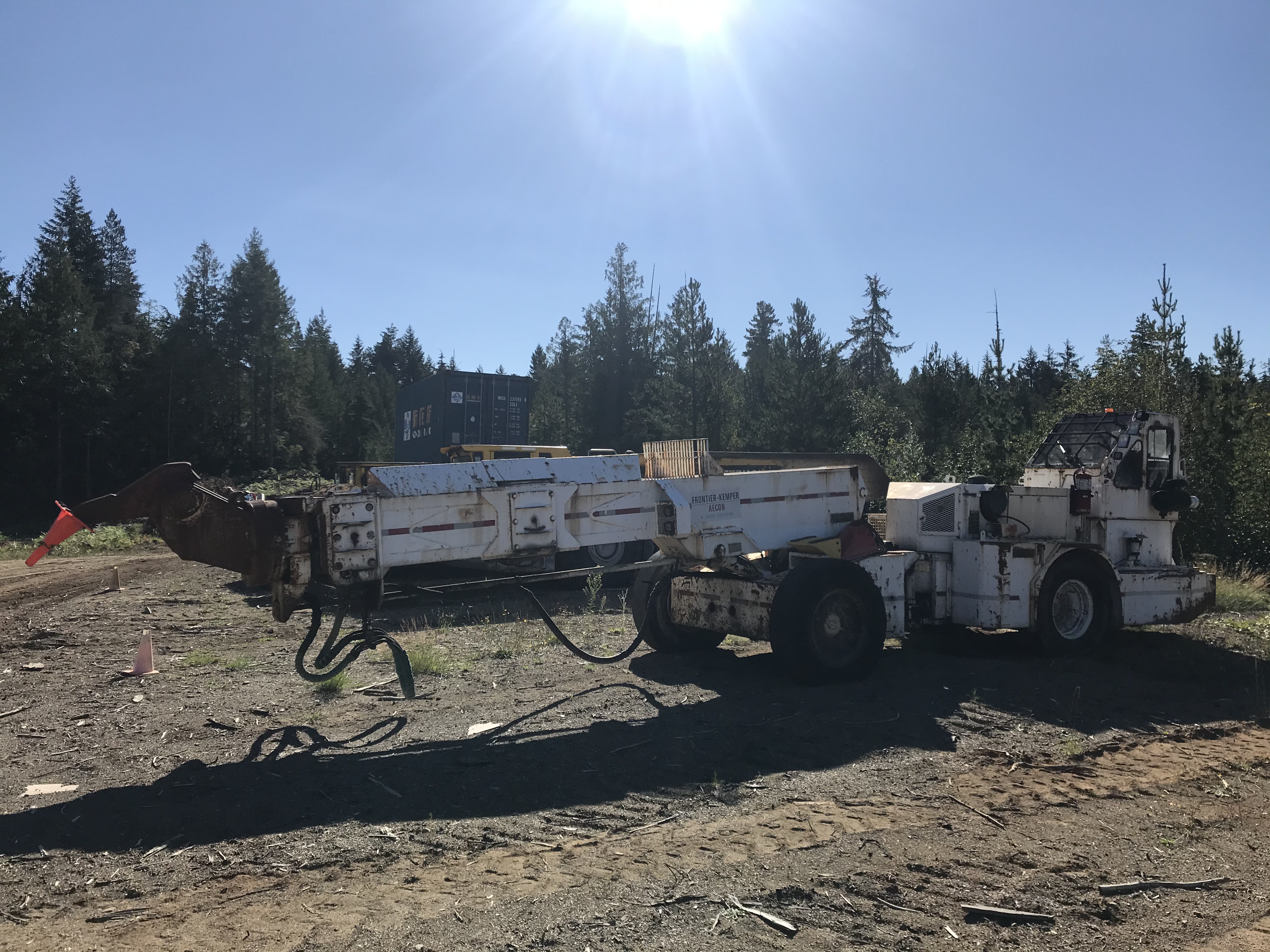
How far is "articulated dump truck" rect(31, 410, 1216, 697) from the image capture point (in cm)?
652

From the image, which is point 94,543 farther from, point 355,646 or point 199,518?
point 199,518

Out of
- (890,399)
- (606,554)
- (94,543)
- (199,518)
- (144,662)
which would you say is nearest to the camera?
(199,518)

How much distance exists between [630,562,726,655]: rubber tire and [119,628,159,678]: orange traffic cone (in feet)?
16.1

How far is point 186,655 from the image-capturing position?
10141 millimetres

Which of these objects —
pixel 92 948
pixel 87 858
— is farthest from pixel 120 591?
pixel 92 948

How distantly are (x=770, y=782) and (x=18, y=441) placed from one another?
4361cm

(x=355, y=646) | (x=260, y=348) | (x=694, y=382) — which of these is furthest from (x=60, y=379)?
(x=355, y=646)

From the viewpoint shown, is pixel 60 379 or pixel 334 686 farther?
pixel 60 379

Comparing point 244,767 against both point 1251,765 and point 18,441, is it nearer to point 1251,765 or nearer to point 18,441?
point 1251,765

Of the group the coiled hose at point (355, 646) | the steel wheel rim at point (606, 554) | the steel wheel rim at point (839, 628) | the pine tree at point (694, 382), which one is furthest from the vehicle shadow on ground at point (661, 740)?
the pine tree at point (694, 382)

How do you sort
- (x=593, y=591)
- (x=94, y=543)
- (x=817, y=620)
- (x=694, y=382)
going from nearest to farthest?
1. (x=817, y=620)
2. (x=593, y=591)
3. (x=94, y=543)
4. (x=694, y=382)

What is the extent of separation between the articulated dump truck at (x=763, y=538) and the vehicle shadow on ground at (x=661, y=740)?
45 centimetres

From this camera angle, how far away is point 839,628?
27.7 feet

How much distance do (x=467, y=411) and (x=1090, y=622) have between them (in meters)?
15.3
